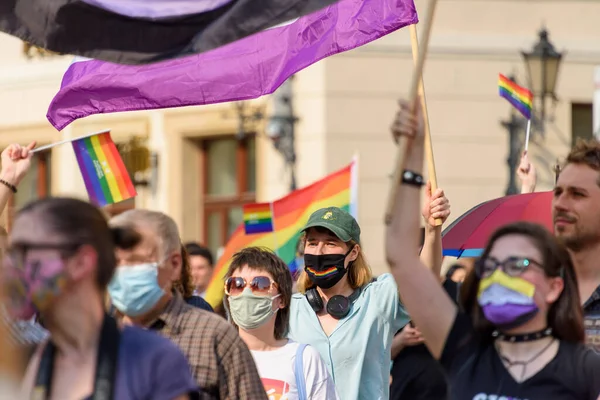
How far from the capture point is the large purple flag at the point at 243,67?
806 cm

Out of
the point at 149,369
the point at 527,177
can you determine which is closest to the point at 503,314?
the point at 149,369

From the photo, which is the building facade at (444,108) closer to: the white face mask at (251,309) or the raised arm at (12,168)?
the raised arm at (12,168)

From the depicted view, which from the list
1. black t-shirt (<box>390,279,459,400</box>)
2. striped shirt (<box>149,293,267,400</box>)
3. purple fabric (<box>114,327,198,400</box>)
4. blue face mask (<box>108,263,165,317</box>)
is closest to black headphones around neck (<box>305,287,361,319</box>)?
black t-shirt (<box>390,279,459,400</box>)

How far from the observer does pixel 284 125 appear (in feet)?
61.9

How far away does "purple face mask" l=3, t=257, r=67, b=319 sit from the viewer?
13.2 feet

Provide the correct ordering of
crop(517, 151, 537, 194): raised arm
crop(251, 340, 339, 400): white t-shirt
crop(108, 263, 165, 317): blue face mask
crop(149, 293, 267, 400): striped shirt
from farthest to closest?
1. crop(517, 151, 537, 194): raised arm
2. crop(251, 340, 339, 400): white t-shirt
3. crop(149, 293, 267, 400): striped shirt
4. crop(108, 263, 165, 317): blue face mask

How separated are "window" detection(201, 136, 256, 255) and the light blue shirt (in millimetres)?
12825

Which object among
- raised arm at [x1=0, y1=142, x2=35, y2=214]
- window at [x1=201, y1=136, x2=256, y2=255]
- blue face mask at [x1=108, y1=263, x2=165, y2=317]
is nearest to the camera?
blue face mask at [x1=108, y1=263, x2=165, y2=317]

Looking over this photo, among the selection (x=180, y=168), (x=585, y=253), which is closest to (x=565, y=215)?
Result: (x=585, y=253)

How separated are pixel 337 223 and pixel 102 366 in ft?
11.4

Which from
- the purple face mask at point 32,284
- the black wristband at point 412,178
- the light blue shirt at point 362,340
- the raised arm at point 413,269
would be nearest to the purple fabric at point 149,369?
the purple face mask at point 32,284

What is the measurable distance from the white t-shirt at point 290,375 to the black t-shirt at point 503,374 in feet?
6.15

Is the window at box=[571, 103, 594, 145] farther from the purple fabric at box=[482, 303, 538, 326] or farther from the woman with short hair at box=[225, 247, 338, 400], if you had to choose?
the purple fabric at box=[482, 303, 538, 326]

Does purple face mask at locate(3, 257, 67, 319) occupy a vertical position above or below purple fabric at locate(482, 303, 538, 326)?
above
